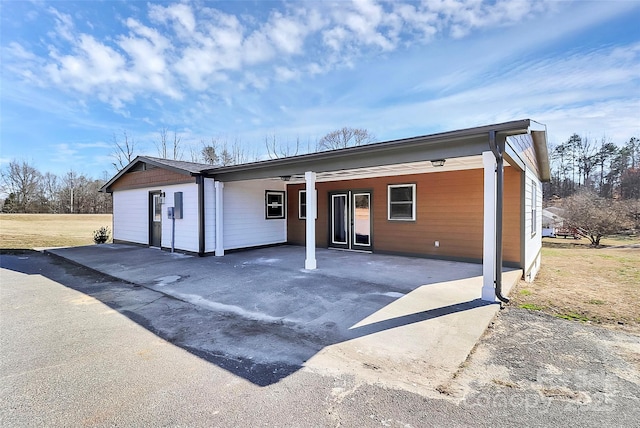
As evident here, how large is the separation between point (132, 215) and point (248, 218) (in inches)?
202

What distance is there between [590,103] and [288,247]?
1815cm

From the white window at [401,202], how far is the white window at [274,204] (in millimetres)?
4121

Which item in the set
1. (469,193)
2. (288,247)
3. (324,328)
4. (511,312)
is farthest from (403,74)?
(324,328)

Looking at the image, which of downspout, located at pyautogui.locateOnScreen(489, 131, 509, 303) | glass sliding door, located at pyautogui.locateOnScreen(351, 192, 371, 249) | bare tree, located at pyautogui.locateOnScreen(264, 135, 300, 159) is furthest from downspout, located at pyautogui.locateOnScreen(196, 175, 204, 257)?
bare tree, located at pyautogui.locateOnScreen(264, 135, 300, 159)

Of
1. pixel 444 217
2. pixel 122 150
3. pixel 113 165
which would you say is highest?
pixel 122 150

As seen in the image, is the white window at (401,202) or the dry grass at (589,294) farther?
the white window at (401,202)

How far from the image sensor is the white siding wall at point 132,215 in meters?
11.0

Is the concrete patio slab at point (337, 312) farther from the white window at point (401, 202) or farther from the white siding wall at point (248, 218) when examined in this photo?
the white siding wall at point (248, 218)

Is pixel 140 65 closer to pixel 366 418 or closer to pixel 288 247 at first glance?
pixel 288 247

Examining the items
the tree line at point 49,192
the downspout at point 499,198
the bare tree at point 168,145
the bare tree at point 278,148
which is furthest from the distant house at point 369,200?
the tree line at point 49,192

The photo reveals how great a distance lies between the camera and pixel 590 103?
53.3ft

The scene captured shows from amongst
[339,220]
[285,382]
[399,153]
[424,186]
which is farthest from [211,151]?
[285,382]

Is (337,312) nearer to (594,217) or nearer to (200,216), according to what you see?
(200,216)

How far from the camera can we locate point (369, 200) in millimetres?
9391
